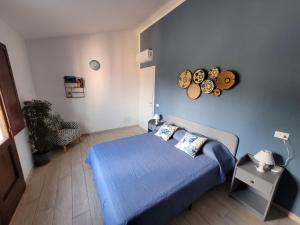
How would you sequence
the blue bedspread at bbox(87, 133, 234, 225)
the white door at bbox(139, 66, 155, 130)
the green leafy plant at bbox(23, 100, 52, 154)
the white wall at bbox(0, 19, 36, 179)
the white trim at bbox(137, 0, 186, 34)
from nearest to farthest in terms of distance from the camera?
1. the blue bedspread at bbox(87, 133, 234, 225)
2. the white wall at bbox(0, 19, 36, 179)
3. the green leafy plant at bbox(23, 100, 52, 154)
4. the white trim at bbox(137, 0, 186, 34)
5. the white door at bbox(139, 66, 155, 130)

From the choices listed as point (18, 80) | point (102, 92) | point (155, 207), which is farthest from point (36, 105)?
point (155, 207)

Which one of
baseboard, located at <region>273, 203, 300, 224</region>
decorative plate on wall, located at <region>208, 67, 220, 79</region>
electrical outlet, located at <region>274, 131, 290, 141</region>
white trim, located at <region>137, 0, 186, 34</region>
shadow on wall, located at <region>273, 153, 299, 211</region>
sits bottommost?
baseboard, located at <region>273, 203, 300, 224</region>

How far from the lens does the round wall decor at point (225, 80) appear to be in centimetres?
201

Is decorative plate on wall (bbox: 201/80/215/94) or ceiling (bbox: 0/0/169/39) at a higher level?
ceiling (bbox: 0/0/169/39)

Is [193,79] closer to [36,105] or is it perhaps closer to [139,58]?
[139,58]

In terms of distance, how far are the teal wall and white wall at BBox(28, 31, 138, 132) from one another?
6.29ft

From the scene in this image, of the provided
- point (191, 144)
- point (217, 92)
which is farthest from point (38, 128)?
point (217, 92)

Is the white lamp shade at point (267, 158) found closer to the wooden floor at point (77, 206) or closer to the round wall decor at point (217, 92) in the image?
the wooden floor at point (77, 206)

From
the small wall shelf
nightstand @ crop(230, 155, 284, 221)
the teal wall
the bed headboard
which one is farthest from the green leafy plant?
nightstand @ crop(230, 155, 284, 221)

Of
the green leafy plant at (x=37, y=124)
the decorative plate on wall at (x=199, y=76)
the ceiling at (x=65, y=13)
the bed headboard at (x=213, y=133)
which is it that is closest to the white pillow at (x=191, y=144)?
the bed headboard at (x=213, y=133)

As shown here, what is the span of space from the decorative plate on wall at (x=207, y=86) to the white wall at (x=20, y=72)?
10.1 feet

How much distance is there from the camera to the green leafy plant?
94.5 inches

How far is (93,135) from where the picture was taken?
4059 mm

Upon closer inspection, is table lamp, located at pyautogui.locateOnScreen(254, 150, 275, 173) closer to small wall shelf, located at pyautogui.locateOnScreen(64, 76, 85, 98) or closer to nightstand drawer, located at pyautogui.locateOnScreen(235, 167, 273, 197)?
nightstand drawer, located at pyautogui.locateOnScreen(235, 167, 273, 197)
